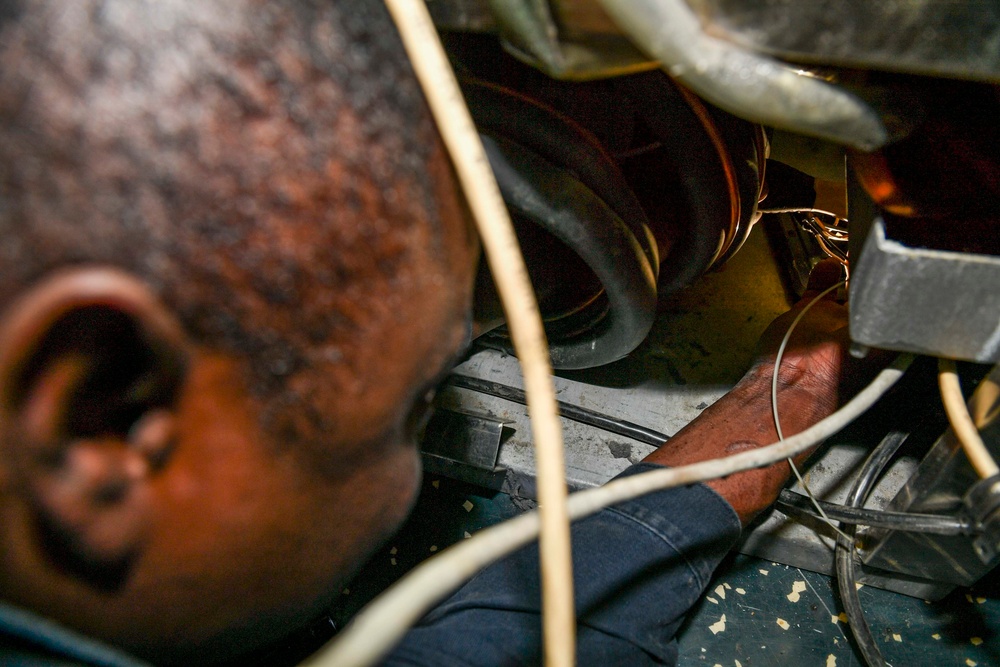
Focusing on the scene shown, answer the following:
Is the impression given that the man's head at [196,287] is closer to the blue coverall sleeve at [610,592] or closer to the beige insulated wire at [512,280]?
the beige insulated wire at [512,280]

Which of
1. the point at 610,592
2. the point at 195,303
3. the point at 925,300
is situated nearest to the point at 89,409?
the point at 195,303

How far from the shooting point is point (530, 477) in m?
0.98

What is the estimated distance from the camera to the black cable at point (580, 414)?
0.99 metres

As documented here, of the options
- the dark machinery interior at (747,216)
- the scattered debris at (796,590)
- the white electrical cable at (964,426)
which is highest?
the dark machinery interior at (747,216)

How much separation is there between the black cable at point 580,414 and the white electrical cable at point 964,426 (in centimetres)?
47

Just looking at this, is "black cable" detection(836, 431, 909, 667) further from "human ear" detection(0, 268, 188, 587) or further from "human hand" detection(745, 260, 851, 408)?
"human ear" detection(0, 268, 188, 587)

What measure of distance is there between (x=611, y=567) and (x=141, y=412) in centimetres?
52

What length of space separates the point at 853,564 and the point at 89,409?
3.32 ft

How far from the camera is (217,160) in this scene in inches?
11.4

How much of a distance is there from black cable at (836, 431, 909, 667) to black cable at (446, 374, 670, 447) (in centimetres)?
30

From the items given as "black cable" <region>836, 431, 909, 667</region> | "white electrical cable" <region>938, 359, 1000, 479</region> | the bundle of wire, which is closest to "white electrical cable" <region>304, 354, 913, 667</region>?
the bundle of wire

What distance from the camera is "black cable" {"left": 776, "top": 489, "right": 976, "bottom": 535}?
1.88 feet

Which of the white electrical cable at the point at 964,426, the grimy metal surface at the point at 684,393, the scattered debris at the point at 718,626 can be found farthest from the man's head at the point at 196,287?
the scattered debris at the point at 718,626

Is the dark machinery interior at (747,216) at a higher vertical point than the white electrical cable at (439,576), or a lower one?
higher
